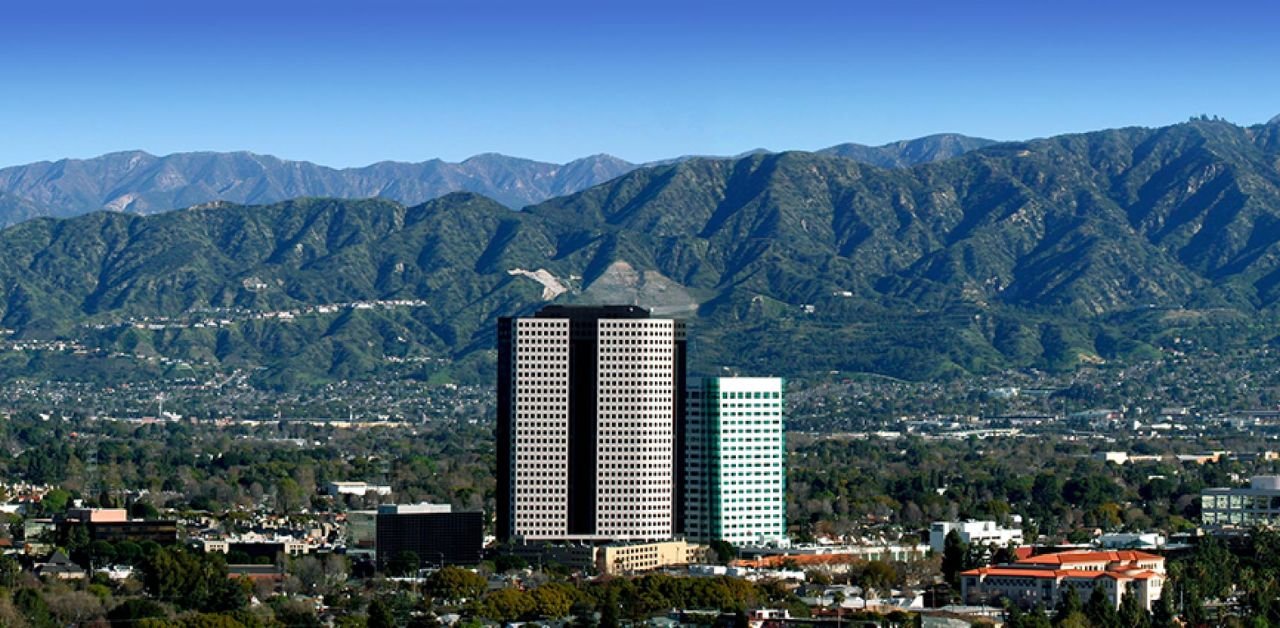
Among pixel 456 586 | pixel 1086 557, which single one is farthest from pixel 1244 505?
pixel 456 586

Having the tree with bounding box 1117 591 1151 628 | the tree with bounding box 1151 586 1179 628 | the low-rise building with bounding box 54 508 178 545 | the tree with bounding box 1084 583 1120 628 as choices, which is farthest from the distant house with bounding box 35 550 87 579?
the tree with bounding box 1151 586 1179 628

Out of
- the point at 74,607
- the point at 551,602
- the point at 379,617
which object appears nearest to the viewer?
the point at 379,617

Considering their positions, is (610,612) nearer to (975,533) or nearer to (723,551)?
(723,551)

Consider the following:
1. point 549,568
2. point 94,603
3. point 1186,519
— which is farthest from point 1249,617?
point 1186,519

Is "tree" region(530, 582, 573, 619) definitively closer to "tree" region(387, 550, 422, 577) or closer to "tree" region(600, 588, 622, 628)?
"tree" region(600, 588, 622, 628)

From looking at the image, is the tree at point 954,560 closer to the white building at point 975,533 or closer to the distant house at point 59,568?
the white building at point 975,533
